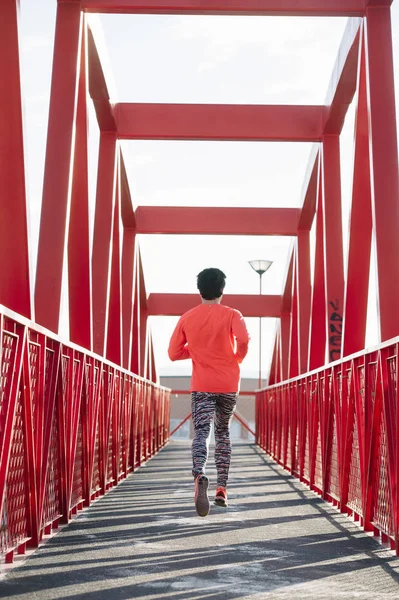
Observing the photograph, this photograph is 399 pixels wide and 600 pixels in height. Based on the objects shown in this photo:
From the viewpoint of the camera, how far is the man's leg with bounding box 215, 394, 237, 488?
18.8 ft

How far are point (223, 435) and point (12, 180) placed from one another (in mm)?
2112

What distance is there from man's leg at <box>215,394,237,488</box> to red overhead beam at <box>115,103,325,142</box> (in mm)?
7709

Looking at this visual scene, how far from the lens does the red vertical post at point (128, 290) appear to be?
1706 cm

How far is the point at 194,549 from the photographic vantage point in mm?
4625

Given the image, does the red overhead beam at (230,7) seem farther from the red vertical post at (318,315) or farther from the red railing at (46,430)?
the red vertical post at (318,315)

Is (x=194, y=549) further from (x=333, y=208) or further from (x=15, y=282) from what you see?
(x=333, y=208)

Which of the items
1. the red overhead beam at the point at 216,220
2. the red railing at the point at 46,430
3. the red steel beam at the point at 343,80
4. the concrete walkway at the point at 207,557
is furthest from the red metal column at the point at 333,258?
the red overhead beam at the point at 216,220

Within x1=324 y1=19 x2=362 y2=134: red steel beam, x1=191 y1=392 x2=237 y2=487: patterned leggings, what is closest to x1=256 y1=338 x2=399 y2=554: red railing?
x1=191 y1=392 x2=237 y2=487: patterned leggings

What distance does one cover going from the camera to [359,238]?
9.38 metres

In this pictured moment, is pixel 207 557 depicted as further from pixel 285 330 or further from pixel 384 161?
pixel 285 330

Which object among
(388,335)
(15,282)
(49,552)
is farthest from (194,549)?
(388,335)

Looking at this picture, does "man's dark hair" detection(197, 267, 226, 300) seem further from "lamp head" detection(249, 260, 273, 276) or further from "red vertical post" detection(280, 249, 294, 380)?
"lamp head" detection(249, 260, 273, 276)

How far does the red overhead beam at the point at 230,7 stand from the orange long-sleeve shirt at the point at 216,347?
461cm

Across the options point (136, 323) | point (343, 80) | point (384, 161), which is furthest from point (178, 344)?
point (136, 323)
